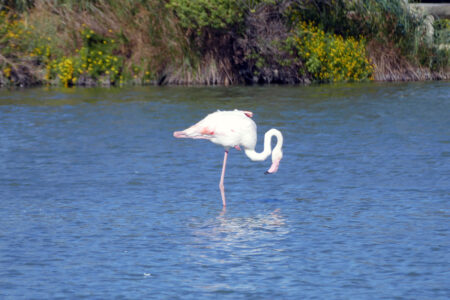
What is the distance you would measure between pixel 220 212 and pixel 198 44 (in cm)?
1787

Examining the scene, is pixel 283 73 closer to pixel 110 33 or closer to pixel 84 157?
pixel 110 33

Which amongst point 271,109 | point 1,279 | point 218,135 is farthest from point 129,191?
point 271,109

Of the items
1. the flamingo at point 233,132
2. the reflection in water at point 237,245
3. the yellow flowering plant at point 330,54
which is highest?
the yellow flowering plant at point 330,54

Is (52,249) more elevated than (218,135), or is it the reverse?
(218,135)

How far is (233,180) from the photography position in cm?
1166

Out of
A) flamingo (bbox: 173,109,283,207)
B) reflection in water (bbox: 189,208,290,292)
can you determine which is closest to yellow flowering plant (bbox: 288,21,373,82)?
flamingo (bbox: 173,109,283,207)

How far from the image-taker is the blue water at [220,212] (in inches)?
275

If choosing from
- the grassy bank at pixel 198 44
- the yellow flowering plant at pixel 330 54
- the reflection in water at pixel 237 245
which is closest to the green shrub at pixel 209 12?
the grassy bank at pixel 198 44

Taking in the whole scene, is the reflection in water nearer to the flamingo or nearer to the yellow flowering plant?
the flamingo

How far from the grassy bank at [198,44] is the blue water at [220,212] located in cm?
834

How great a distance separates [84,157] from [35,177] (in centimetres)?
181

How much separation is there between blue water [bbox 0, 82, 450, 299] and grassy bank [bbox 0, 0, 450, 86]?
834cm

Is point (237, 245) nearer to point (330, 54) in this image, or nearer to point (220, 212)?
point (220, 212)

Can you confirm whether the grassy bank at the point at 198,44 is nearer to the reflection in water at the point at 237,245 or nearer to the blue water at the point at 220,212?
the blue water at the point at 220,212
